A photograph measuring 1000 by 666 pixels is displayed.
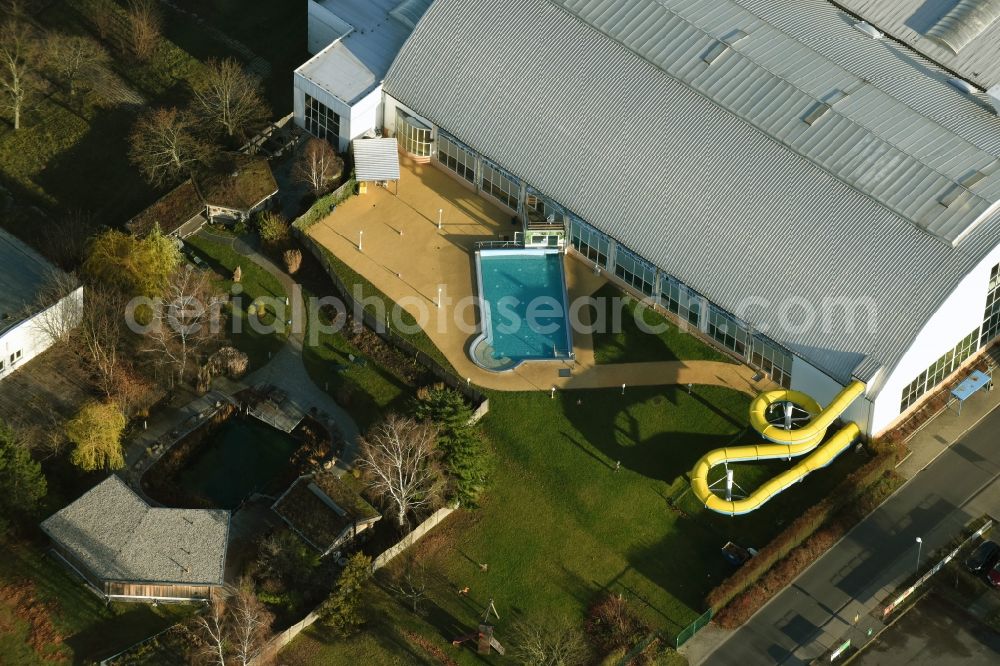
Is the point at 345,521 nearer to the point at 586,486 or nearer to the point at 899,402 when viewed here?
the point at 586,486

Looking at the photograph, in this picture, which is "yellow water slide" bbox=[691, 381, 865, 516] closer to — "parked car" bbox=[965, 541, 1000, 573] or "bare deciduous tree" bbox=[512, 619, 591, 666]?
"parked car" bbox=[965, 541, 1000, 573]

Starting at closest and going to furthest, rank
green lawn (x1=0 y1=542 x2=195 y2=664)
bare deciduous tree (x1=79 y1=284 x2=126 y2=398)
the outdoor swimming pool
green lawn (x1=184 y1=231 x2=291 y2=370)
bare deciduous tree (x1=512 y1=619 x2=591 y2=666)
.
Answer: bare deciduous tree (x1=512 y1=619 x2=591 y2=666)
green lawn (x1=0 y1=542 x2=195 y2=664)
bare deciduous tree (x1=79 y1=284 x2=126 y2=398)
the outdoor swimming pool
green lawn (x1=184 y1=231 x2=291 y2=370)

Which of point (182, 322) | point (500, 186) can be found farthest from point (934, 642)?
point (182, 322)

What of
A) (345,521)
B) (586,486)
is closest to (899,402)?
(586,486)

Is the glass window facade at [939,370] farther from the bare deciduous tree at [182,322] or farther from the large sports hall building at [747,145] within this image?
the bare deciduous tree at [182,322]

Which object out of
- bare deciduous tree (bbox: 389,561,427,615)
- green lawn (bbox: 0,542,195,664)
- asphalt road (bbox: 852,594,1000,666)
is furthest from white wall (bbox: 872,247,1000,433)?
green lawn (bbox: 0,542,195,664)

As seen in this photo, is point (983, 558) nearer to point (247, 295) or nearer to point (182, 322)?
point (247, 295)
